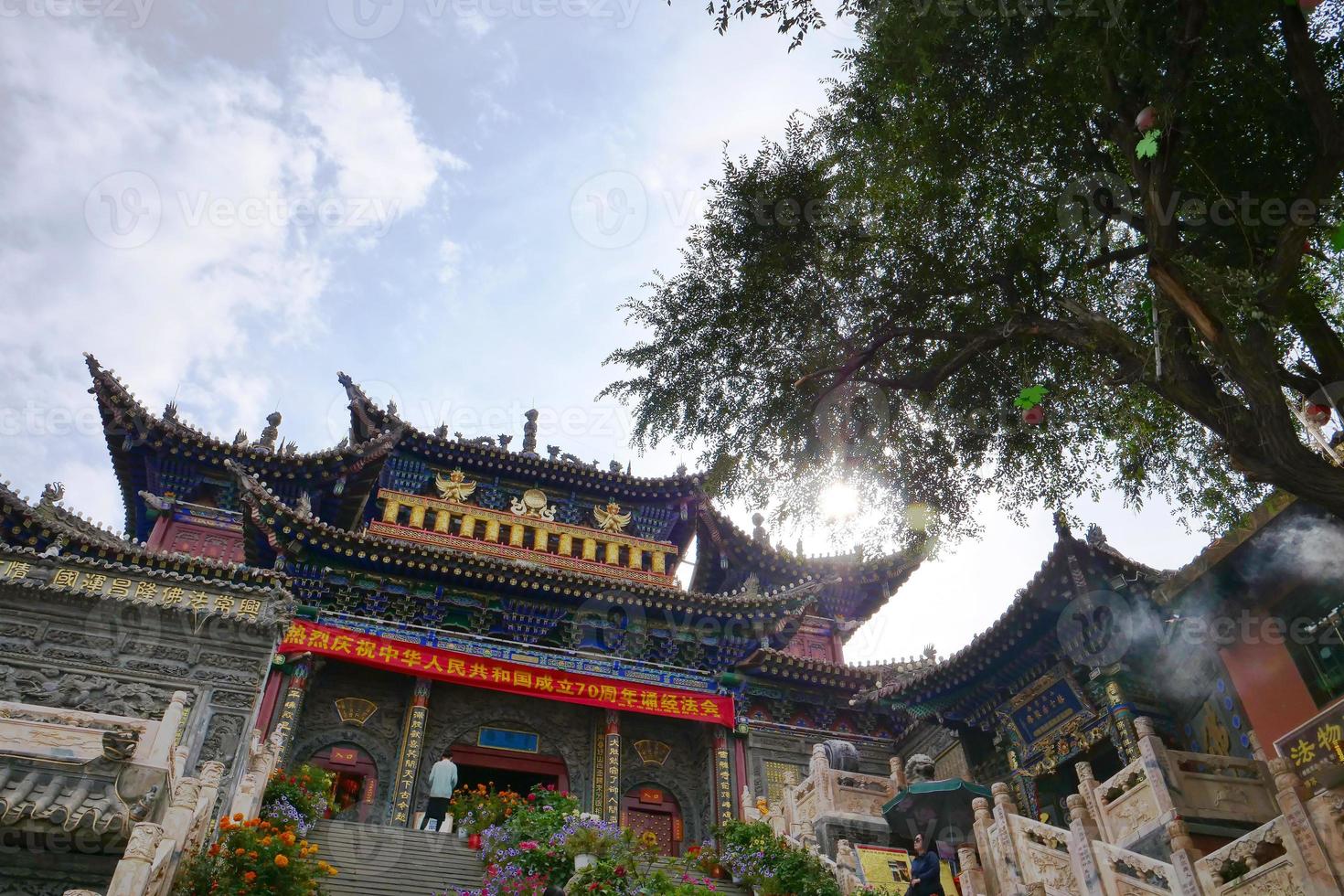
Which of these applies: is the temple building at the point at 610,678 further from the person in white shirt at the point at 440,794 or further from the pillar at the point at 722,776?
the person in white shirt at the point at 440,794

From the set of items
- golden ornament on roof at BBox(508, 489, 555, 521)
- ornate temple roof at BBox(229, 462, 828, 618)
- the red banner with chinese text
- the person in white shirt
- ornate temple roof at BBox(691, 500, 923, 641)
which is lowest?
the person in white shirt

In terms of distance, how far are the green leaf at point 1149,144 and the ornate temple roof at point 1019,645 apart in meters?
5.73

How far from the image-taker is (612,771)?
16.9 meters

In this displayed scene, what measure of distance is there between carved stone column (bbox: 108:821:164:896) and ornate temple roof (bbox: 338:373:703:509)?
46.8 ft

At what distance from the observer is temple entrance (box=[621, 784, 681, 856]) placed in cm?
1711

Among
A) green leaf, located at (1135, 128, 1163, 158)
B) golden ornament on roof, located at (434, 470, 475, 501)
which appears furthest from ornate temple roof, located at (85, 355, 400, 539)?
green leaf, located at (1135, 128, 1163, 158)

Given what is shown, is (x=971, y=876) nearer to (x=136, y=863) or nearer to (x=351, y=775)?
(x=136, y=863)

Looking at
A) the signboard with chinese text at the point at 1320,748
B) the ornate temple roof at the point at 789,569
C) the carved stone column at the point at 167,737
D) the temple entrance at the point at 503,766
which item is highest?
the ornate temple roof at the point at 789,569

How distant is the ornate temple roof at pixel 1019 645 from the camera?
13.9 meters

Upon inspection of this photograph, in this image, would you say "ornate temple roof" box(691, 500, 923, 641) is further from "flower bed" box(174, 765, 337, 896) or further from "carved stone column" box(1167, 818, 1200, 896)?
"carved stone column" box(1167, 818, 1200, 896)

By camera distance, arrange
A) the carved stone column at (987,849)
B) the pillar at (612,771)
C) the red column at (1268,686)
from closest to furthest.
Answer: the carved stone column at (987,849) < the red column at (1268,686) < the pillar at (612,771)

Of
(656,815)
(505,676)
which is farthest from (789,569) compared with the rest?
(505,676)

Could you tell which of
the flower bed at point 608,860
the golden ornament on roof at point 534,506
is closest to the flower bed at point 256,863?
the flower bed at point 608,860

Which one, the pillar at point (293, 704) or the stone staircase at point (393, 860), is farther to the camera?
the pillar at point (293, 704)
